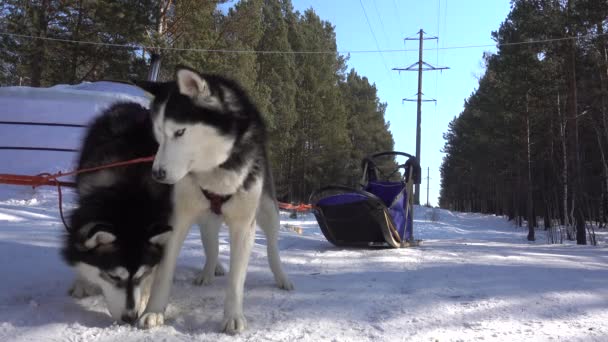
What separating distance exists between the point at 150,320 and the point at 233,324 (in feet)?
1.24

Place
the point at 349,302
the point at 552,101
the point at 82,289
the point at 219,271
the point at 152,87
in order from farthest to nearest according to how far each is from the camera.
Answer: the point at 552,101, the point at 219,271, the point at 349,302, the point at 82,289, the point at 152,87

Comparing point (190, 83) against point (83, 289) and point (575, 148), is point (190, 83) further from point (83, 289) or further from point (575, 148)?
point (575, 148)

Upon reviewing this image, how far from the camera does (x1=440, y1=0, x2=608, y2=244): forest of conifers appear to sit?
38.9 ft

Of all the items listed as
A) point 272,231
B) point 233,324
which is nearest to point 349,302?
point 272,231

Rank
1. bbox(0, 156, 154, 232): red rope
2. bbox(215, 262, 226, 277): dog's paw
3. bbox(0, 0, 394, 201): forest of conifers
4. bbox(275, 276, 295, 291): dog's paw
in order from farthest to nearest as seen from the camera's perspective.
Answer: bbox(0, 0, 394, 201): forest of conifers → bbox(215, 262, 226, 277): dog's paw → bbox(275, 276, 295, 291): dog's paw → bbox(0, 156, 154, 232): red rope

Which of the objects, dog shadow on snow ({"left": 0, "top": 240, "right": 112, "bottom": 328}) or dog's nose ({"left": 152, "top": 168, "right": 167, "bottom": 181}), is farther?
dog shadow on snow ({"left": 0, "top": 240, "right": 112, "bottom": 328})

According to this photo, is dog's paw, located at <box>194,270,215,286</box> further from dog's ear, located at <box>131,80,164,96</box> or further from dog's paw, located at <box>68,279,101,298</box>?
dog's ear, located at <box>131,80,164,96</box>

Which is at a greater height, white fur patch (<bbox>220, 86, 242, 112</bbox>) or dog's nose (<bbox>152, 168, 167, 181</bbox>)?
white fur patch (<bbox>220, 86, 242, 112</bbox>)

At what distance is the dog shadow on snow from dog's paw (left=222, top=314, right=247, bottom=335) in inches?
21.6

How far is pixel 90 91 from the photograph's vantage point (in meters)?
10.6

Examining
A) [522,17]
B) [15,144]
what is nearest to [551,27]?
[522,17]

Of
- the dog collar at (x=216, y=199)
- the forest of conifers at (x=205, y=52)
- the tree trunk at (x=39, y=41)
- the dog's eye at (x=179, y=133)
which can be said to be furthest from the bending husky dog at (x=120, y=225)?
the tree trunk at (x=39, y=41)

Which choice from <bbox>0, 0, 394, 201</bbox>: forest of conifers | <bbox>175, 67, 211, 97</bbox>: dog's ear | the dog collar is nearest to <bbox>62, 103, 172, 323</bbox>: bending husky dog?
the dog collar

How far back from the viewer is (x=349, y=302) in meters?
2.57
